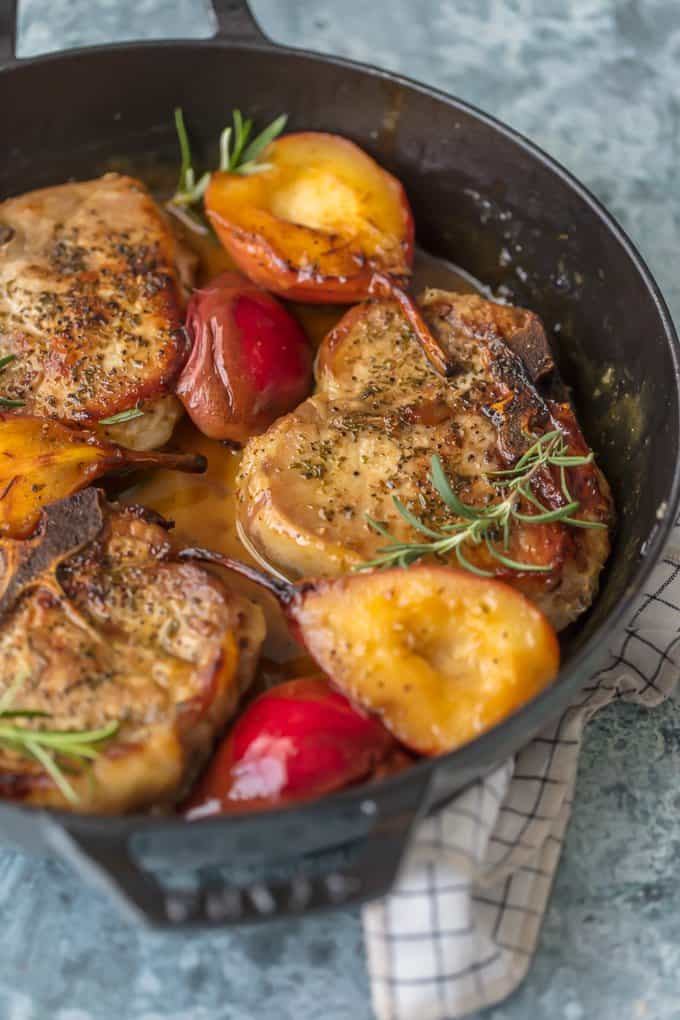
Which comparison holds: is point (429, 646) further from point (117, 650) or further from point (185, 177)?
point (185, 177)

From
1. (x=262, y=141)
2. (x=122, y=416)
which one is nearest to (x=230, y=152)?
(x=262, y=141)

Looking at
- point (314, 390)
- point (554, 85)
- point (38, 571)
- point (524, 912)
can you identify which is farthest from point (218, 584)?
point (554, 85)

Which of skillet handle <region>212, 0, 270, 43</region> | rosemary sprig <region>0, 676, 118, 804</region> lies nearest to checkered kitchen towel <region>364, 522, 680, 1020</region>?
rosemary sprig <region>0, 676, 118, 804</region>

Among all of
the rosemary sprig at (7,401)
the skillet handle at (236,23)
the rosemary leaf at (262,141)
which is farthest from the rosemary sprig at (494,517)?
the skillet handle at (236,23)

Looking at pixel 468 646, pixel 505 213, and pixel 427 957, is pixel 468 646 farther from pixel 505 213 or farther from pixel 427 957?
pixel 505 213

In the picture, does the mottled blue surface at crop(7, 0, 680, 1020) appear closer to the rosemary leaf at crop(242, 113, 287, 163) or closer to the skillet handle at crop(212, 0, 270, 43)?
the rosemary leaf at crop(242, 113, 287, 163)

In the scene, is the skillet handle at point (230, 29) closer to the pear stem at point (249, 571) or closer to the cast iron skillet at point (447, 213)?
the cast iron skillet at point (447, 213)
